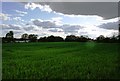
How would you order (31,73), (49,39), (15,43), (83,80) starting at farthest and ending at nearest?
(15,43), (49,39), (31,73), (83,80)

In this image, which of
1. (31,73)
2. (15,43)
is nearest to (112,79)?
(31,73)

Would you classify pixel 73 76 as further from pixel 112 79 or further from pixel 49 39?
pixel 49 39

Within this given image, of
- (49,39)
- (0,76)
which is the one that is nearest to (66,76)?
(0,76)

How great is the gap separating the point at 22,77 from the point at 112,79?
11.3ft

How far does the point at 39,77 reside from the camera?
32.0ft

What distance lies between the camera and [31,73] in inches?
422

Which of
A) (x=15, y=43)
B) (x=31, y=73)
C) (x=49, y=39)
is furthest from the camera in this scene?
(x=15, y=43)

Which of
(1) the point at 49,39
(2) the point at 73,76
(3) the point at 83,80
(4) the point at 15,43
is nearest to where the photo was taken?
(3) the point at 83,80

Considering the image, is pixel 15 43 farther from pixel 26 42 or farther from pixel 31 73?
pixel 31 73

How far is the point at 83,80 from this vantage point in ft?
30.8

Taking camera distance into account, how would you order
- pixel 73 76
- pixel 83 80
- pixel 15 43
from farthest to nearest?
pixel 15 43, pixel 73 76, pixel 83 80

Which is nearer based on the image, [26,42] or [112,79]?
[112,79]

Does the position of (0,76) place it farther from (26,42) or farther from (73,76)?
(26,42)

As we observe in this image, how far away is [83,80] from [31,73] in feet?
8.03
